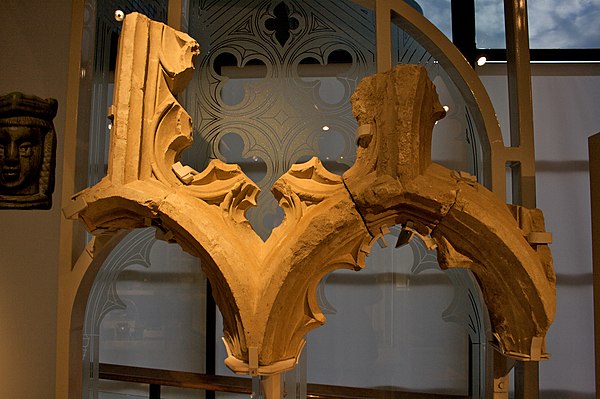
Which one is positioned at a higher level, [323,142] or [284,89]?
[284,89]

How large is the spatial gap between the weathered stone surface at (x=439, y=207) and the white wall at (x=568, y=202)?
1056 millimetres

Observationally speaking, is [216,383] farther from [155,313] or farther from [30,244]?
[30,244]

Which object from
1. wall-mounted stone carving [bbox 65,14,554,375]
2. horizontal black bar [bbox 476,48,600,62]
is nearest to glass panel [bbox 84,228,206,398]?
wall-mounted stone carving [bbox 65,14,554,375]

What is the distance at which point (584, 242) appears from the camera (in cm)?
249

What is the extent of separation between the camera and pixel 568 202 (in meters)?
2.50

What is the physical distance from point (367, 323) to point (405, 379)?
0.21m

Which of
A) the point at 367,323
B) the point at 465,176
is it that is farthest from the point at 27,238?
the point at 465,176

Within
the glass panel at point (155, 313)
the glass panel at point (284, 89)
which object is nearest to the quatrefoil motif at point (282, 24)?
the glass panel at point (284, 89)

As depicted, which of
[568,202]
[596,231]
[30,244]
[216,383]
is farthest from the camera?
[568,202]

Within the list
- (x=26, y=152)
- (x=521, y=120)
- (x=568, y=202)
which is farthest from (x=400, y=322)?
(x=26, y=152)

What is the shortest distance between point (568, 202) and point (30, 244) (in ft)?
7.30

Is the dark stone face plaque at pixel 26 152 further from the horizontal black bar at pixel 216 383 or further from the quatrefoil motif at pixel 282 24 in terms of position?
→ the quatrefoil motif at pixel 282 24

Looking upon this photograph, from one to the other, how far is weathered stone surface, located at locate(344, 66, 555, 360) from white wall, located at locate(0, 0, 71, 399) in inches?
57.9

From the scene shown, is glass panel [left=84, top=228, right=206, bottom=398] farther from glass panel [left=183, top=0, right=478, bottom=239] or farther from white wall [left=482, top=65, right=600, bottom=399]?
white wall [left=482, top=65, right=600, bottom=399]
